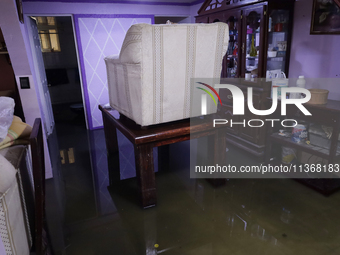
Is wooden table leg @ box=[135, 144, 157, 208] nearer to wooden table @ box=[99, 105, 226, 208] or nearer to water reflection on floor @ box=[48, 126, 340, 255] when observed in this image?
wooden table @ box=[99, 105, 226, 208]

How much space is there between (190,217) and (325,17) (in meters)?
2.20

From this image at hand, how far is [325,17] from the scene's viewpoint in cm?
238

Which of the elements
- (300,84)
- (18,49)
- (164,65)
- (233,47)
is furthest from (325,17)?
(18,49)

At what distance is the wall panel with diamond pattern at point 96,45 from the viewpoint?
4.15 metres

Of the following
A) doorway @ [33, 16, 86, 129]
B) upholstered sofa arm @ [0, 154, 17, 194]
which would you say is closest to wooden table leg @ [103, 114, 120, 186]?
upholstered sofa arm @ [0, 154, 17, 194]

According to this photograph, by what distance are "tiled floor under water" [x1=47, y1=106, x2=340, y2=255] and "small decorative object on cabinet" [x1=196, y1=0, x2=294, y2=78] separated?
143 cm

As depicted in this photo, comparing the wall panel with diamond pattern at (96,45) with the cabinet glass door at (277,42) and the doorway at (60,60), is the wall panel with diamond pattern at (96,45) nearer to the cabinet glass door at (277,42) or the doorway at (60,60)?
the doorway at (60,60)

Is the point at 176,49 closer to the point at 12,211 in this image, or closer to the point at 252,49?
the point at 12,211

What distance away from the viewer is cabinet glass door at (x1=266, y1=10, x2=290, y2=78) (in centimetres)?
295

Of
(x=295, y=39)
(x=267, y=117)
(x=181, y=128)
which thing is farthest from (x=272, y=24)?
A: (x=181, y=128)

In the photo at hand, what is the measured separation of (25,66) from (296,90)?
279cm

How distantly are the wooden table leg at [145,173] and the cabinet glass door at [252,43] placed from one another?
69.5 inches

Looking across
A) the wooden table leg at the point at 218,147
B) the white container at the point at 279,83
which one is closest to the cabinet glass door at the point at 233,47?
the white container at the point at 279,83

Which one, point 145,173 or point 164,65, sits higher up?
point 164,65
